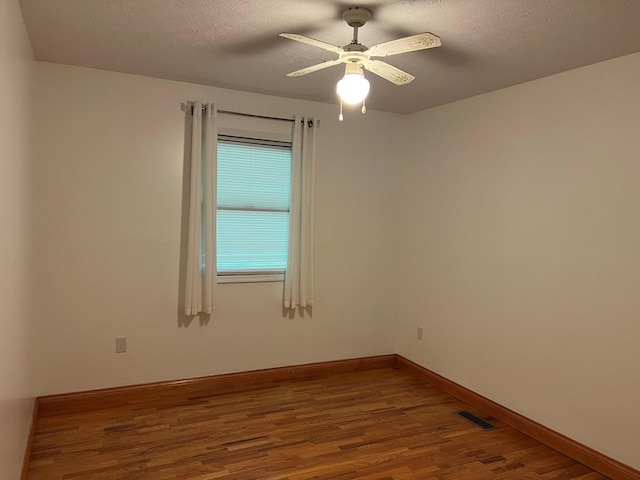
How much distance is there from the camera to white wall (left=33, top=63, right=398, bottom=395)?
134 inches

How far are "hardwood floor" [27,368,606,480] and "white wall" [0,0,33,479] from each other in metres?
0.46

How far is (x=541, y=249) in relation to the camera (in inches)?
130

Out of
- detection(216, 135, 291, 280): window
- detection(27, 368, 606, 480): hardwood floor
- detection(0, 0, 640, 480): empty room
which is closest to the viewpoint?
detection(0, 0, 640, 480): empty room

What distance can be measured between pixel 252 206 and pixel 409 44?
2210 millimetres

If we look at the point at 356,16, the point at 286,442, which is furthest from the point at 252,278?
the point at 356,16

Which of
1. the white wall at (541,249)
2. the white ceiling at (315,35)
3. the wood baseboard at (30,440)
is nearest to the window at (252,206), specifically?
the white ceiling at (315,35)

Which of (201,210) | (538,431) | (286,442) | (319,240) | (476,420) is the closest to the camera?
(286,442)

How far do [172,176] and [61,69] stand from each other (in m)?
1.04

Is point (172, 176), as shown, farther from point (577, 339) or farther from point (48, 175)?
point (577, 339)

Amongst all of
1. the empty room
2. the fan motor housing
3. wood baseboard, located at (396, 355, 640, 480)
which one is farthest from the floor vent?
the fan motor housing

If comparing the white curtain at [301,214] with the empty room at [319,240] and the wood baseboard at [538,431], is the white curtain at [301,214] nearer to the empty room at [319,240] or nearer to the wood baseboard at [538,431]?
the empty room at [319,240]

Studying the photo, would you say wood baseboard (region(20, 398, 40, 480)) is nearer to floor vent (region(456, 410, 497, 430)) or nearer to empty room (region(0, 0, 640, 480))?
empty room (region(0, 0, 640, 480))

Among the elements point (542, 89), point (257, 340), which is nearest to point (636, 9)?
point (542, 89)

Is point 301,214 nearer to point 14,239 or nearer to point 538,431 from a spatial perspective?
point 14,239
